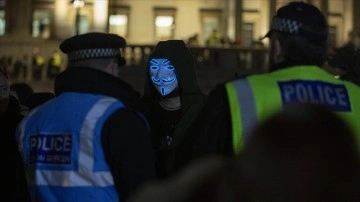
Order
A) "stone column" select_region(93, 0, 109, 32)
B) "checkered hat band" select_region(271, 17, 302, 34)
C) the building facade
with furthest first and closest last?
the building facade
"stone column" select_region(93, 0, 109, 32)
"checkered hat band" select_region(271, 17, 302, 34)

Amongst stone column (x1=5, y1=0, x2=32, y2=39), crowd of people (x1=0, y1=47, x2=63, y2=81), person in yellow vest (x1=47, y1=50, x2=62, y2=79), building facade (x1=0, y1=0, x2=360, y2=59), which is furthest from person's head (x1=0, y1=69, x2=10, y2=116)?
stone column (x1=5, y1=0, x2=32, y2=39)

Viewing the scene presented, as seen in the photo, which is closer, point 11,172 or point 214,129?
point 214,129

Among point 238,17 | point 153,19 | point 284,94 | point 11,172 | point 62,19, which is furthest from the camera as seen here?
point 153,19

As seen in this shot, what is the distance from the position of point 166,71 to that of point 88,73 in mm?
1691

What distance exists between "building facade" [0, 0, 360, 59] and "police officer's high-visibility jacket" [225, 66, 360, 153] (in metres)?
36.5

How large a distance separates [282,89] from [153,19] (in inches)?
1636

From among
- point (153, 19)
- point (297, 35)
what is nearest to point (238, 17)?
point (153, 19)

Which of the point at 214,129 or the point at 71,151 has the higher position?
the point at 214,129

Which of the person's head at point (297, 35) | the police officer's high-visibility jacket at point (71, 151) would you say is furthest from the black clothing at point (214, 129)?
the police officer's high-visibility jacket at point (71, 151)

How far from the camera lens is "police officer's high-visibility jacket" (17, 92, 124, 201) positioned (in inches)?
111

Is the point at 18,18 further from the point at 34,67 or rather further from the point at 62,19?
the point at 34,67

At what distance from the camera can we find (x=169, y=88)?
4645 mm

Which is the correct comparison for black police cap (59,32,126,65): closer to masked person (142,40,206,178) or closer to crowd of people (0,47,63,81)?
masked person (142,40,206,178)

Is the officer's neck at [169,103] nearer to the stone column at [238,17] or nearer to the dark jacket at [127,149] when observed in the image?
the dark jacket at [127,149]
